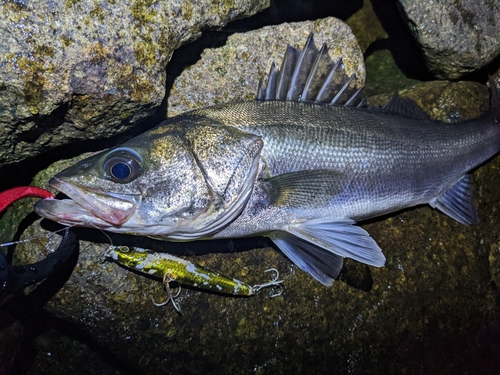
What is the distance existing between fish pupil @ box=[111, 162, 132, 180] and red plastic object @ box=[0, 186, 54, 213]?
718 millimetres

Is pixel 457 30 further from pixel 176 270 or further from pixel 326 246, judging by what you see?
pixel 176 270

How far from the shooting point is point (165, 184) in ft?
7.20

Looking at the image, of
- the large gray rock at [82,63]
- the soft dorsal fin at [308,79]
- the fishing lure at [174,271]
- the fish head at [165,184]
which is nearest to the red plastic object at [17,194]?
the large gray rock at [82,63]

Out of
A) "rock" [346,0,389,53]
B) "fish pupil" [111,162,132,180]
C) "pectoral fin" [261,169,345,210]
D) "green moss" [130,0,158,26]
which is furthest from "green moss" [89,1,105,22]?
"rock" [346,0,389,53]

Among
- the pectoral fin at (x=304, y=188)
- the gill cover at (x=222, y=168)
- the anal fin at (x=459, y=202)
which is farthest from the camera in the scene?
the anal fin at (x=459, y=202)

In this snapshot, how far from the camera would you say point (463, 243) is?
3207 millimetres

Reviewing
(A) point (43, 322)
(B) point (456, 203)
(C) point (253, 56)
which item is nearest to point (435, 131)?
(B) point (456, 203)

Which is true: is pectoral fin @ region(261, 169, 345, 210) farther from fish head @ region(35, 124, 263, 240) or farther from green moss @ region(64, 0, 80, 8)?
green moss @ region(64, 0, 80, 8)

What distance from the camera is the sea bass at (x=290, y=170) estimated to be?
217cm

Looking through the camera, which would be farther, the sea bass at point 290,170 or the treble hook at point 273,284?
the treble hook at point 273,284

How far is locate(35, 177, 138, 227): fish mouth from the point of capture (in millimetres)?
2111

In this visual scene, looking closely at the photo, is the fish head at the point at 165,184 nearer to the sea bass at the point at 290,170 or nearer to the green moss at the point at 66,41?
the sea bass at the point at 290,170

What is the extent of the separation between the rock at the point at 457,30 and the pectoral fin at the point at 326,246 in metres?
1.74

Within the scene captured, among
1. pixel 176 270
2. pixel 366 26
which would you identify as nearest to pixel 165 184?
pixel 176 270
